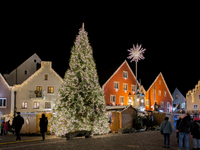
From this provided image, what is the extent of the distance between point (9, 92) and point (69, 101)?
20.3 m

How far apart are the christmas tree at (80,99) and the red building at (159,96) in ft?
92.2

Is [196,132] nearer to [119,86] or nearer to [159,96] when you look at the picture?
[119,86]

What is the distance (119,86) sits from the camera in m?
45.6

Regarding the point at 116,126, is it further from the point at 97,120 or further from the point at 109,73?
the point at 109,73

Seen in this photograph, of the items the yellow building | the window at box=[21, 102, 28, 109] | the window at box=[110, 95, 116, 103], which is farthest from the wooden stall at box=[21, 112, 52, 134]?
the yellow building

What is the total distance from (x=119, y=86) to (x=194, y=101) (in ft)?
59.7

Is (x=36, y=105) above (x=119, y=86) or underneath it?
underneath

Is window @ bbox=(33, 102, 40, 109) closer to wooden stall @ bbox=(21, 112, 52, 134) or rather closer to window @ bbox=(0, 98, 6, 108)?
window @ bbox=(0, 98, 6, 108)

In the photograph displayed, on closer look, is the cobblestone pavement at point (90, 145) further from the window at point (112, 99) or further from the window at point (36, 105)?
the window at point (112, 99)

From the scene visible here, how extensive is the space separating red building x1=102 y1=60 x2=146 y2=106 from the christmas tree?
21226 mm

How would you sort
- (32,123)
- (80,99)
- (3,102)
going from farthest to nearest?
(3,102) → (32,123) → (80,99)

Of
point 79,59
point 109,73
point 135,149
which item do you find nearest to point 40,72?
point 109,73

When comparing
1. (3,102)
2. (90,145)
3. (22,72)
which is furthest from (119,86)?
(90,145)

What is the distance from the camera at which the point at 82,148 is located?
13.4 m
